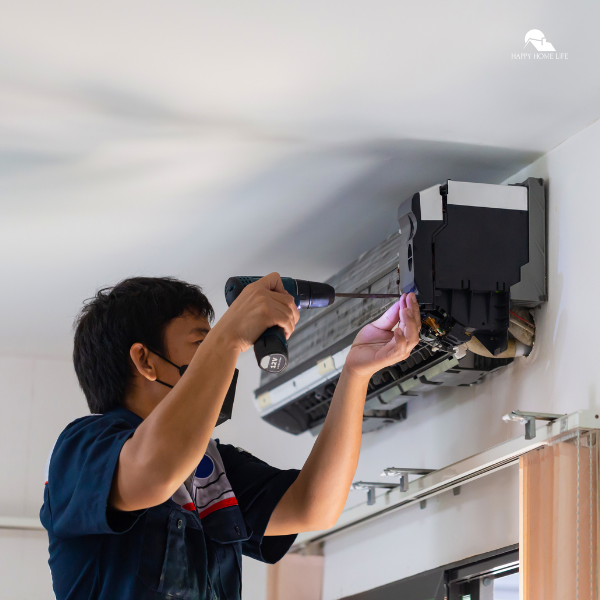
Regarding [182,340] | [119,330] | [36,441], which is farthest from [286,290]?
[36,441]

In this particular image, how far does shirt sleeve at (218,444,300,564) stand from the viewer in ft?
5.50

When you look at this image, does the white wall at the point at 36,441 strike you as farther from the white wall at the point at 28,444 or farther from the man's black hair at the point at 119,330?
the man's black hair at the point at 119,330

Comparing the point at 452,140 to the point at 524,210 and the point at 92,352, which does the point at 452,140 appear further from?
the point at 92,352

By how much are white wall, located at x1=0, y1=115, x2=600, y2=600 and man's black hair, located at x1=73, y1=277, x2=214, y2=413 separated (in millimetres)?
881

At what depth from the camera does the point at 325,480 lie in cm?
169

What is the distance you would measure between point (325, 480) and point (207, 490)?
0.25 meters

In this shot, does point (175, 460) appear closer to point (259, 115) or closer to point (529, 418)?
point (529, 418)

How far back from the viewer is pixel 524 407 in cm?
205

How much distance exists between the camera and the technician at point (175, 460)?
124 cm

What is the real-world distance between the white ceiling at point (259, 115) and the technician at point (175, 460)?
493 mm

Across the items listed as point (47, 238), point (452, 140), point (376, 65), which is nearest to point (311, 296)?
point (376, 65)

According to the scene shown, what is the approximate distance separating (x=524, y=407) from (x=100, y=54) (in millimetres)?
1308

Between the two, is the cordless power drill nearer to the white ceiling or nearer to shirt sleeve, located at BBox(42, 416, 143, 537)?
shirt sleeve, located at BBox(42, 416, 143, 537)

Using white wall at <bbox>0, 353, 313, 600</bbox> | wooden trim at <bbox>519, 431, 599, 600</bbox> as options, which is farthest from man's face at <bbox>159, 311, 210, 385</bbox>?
white wall at <bbox>0, 353, 313, 600</bbox>
